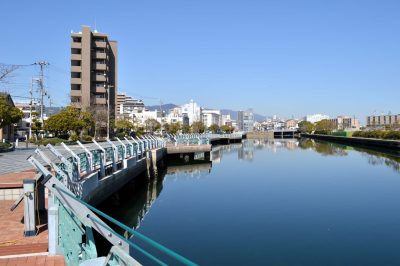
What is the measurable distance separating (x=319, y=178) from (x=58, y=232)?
2252 centimetres

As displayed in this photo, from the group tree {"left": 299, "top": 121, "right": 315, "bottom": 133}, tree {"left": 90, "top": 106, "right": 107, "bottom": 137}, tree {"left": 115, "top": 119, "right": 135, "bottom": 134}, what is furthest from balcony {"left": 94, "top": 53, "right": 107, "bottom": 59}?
tree {"left": 299, "top": 121, "right": 315, "bottom": 133}

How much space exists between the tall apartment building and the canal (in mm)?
39434

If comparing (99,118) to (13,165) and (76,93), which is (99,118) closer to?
(76,93)

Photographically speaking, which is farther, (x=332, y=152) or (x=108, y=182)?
(x=332, y=152)

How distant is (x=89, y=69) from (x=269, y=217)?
171 feet

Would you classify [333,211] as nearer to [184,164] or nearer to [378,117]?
[184,164]

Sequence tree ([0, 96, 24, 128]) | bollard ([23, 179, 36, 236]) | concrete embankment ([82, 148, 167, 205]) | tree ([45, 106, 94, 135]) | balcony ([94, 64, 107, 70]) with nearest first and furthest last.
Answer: bollard ([23, 179, 36, 236]) → concrete embankment ([82, 148, 167, 205]) → tree ([0, 96, 24, 128]) → tree ([45, 106, 94, 135]) → balcony ([94, 64, 107, 70])

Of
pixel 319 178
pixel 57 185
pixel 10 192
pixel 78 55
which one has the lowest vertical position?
Result: pixel 319 178

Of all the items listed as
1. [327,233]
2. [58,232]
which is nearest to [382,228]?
[327,233]

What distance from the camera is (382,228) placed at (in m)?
12.5

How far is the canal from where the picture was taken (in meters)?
→ 9.88

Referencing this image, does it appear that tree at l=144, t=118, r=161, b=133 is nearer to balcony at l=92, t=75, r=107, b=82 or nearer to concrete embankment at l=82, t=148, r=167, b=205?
balcony at l=92, t=75, r=107, b=82

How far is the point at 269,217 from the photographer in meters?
13.9

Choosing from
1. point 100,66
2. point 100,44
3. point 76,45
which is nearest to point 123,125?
point 100,66
